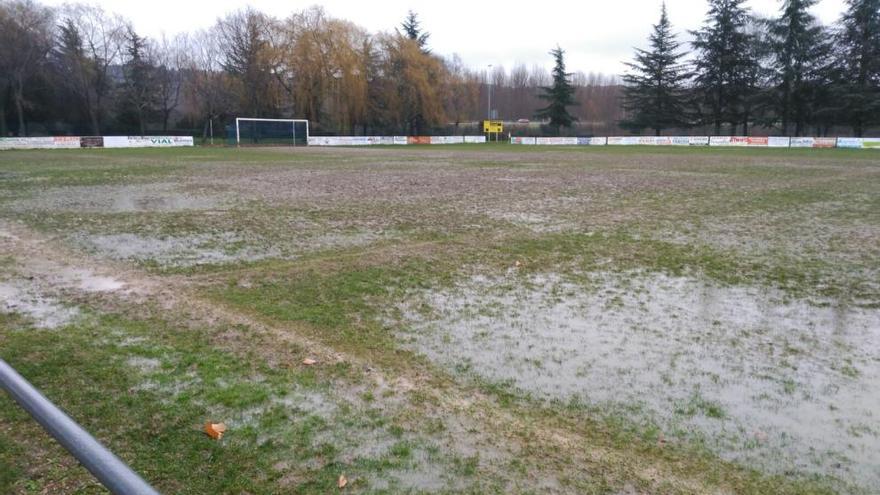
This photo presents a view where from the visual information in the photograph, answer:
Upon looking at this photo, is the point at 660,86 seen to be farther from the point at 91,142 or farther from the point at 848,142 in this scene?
the point at 91,142

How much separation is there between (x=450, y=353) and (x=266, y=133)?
5837 centimetres

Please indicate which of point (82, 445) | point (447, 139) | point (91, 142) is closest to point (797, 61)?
point (447, 139)

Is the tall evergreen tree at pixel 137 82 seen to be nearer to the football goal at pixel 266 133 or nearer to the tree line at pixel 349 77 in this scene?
the tree line at pixel 349 77

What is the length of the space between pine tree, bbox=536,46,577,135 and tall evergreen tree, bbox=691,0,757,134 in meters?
16.4

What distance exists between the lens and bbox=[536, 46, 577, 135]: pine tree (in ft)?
274

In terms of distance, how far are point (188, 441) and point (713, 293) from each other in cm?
587

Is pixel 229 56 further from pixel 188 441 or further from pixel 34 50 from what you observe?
pixel 188 441

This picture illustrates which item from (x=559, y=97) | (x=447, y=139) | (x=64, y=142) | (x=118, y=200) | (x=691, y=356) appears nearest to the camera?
(x=691, y=356)

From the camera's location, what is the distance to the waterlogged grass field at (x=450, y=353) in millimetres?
3607

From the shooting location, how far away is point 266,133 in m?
60.2

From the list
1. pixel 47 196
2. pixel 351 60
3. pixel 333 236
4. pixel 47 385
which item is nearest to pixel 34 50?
pixel 351 60

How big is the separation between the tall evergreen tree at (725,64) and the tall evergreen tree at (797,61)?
295 centimetres

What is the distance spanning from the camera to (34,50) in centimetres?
6188

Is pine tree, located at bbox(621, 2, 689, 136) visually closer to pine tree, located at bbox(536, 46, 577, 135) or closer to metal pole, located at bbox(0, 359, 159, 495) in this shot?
pine tree, located at bbox(536, 46, 577, 135)
